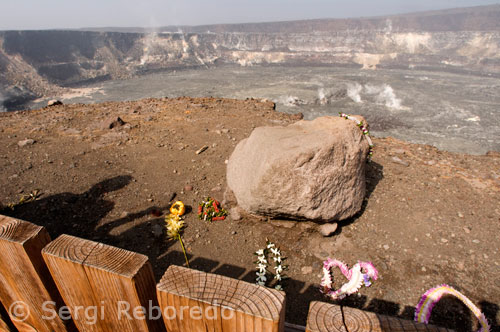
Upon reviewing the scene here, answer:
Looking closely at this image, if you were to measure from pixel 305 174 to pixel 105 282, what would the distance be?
9.28ft

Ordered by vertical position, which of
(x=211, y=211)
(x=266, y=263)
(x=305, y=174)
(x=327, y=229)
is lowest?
(x=266, y=263)

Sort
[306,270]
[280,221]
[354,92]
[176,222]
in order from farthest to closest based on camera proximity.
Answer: [354,92]
[280,221]
[176,222]
[306,270]

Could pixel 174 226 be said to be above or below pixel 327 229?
above

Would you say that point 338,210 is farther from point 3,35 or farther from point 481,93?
point 3,35

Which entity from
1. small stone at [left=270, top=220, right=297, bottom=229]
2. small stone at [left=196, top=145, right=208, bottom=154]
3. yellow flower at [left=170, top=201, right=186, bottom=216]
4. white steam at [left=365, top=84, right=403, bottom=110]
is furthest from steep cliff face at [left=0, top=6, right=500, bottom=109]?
small stone at [left=270, top=220, right=297, bottom=229]

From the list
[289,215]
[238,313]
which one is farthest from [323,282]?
[238,313]

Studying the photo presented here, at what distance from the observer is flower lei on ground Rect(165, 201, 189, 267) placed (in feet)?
12.8

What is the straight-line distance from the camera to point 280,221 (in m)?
4.17

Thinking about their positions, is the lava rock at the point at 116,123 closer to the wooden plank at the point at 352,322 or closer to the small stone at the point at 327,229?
the small stone at the point at 327,229

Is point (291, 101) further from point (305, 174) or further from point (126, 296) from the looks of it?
point (126, 296)

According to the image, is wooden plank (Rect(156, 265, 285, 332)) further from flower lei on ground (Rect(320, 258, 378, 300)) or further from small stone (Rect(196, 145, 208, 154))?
small stone (Rect(196, 145, 208, 154))

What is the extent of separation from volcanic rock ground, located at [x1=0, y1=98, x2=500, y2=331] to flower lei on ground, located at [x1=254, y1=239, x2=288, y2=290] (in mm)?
106

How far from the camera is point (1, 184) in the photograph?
5223mm

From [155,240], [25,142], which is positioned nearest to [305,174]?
[155,240]
